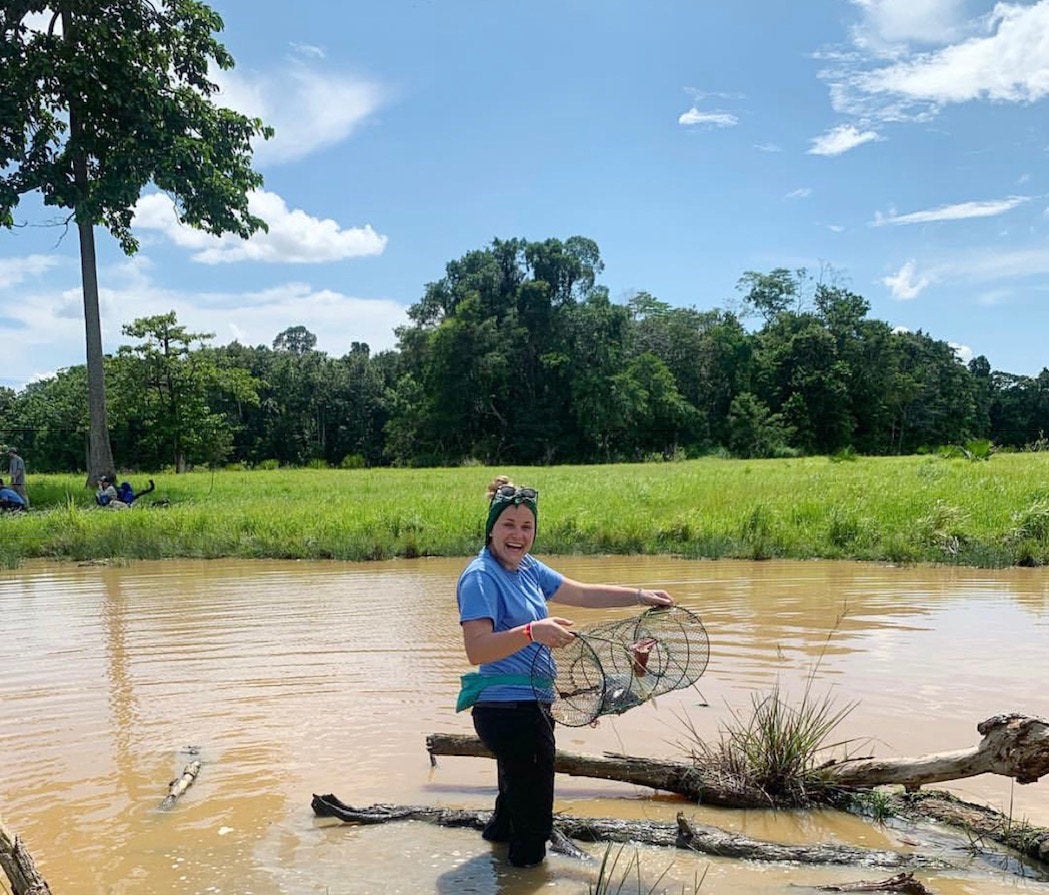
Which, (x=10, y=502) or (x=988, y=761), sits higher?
(x=10, y=502)

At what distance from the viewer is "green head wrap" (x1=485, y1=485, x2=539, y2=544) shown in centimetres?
385

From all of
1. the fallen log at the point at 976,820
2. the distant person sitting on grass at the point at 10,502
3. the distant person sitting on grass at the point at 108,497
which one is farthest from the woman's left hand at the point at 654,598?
the distant person sitting on grass at the point at 10,502

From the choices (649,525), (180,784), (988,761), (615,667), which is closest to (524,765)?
(615,667)

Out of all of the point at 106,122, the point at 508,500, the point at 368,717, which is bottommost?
the point at 368,717

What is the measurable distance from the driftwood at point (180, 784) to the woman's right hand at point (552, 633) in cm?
258

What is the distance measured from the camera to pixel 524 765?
12.4 feet

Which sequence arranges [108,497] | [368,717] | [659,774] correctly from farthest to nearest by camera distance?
[108,497], [368,717], [659,774]

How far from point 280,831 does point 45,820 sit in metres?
1.24

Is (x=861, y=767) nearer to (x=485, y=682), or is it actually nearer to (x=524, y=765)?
(x=524, y=765)

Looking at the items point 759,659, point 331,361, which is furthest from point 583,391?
point 759,659

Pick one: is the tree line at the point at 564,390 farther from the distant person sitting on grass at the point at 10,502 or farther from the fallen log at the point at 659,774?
the fallen log at the point at 659,774

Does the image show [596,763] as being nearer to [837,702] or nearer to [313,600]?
[837,702]

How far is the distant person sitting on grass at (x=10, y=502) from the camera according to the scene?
19.6 m

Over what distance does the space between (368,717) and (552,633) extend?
3.35m
